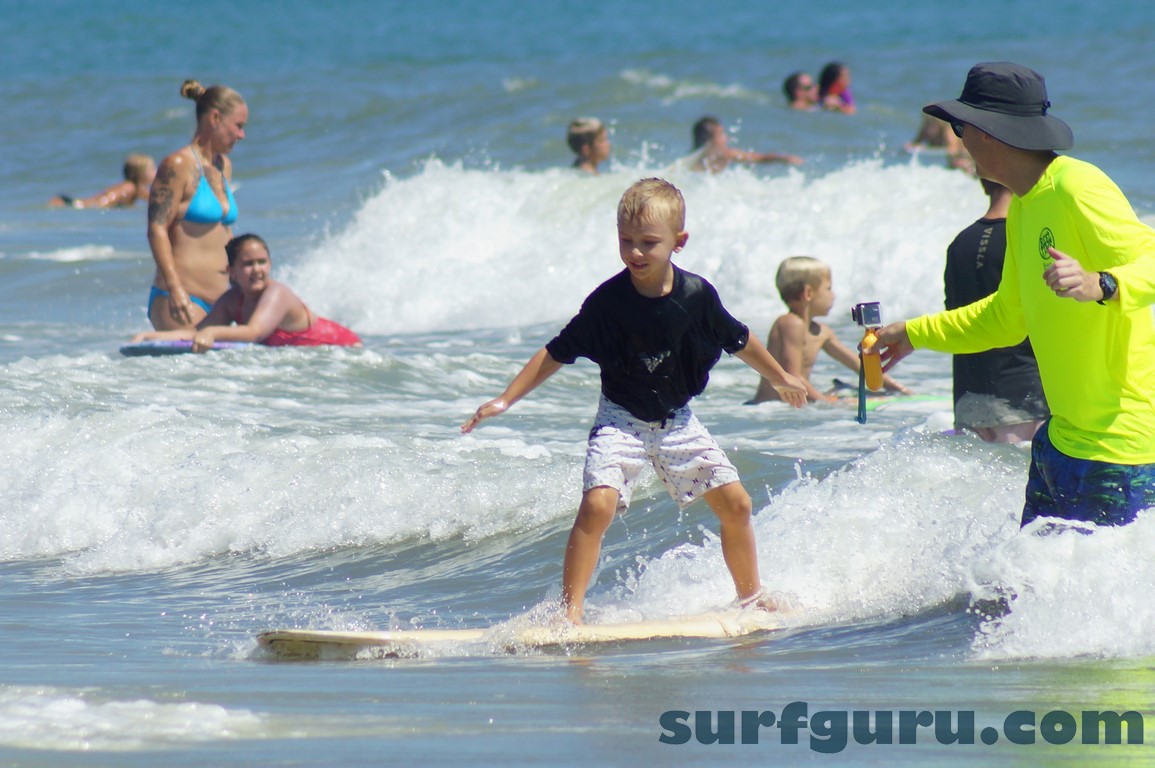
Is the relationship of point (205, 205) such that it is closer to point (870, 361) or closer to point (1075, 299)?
point (870, 361)

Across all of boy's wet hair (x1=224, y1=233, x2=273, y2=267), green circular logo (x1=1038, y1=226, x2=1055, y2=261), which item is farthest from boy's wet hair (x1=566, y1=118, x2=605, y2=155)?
green circular logo (x1=1038, y1=226, x2=1055, y2=261)

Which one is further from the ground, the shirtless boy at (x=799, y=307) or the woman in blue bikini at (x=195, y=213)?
the woman in blue bikini at (x=195, y=213)

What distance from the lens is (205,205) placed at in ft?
30.5

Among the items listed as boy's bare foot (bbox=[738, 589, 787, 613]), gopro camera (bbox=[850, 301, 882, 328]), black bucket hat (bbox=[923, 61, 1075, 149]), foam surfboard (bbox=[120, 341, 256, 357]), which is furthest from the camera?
foam surfboard (bbox=[120, 341, 256, 357])

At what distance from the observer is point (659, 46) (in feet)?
146

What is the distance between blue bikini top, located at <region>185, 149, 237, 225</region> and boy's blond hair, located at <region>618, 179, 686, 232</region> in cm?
531

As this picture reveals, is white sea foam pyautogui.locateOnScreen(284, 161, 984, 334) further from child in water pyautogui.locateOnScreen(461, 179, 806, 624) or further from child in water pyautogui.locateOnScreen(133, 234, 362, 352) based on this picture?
child in water pyautogui.locateOnScreen(461, 179, 806, 624)

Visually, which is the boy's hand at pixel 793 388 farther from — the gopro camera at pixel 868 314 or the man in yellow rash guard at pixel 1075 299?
the man in yellow rash guard at pixel 1075 299

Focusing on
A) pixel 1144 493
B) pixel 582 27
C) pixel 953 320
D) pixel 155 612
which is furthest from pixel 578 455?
pixel 582 27

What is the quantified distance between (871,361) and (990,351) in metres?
1.81

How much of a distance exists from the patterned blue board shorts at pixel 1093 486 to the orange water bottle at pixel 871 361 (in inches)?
18.5

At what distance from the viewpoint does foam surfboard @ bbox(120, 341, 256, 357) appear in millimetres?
9422

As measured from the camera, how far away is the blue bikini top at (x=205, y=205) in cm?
924

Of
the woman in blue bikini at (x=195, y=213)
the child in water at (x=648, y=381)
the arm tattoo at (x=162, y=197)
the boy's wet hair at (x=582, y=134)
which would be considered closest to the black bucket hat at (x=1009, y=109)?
the child in water at (x=648, y=381)
